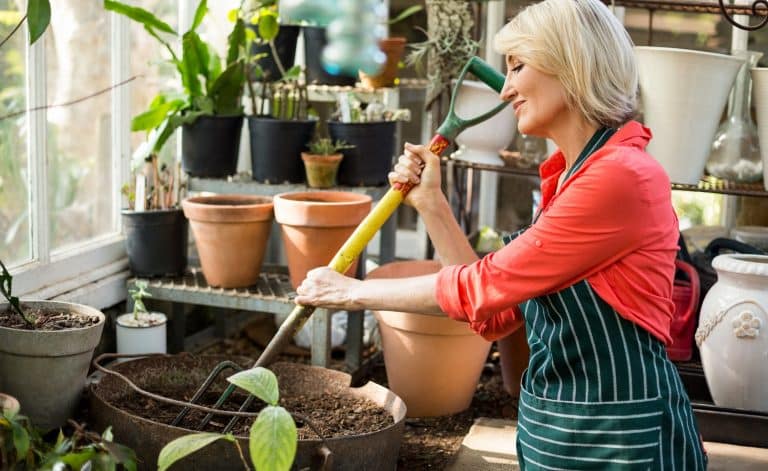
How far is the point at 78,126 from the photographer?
331 cm

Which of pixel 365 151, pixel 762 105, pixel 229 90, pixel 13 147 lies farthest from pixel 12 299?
pixel 762 105

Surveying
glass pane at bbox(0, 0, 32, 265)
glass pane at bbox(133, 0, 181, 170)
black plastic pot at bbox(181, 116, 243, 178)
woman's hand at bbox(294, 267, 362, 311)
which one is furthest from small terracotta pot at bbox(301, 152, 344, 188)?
woman's hand at bbox(294, 267, 362, 311)

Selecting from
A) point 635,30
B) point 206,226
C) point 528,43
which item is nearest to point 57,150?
point 206,226

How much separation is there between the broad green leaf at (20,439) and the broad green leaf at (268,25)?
1.84 metres

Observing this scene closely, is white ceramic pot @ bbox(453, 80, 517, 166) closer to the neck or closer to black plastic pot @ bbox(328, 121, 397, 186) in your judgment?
black plastic pot @ bbox(328, 121, 397, 186)

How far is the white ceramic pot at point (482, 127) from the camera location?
3.38 metres

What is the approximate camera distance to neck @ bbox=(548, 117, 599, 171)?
195 cm

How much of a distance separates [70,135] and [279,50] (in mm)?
806

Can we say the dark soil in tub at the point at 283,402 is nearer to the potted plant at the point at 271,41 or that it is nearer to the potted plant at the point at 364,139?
the potted plant at the point at 364,139

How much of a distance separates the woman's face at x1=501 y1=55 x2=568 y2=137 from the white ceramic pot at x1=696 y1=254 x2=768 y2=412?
A: 120cm

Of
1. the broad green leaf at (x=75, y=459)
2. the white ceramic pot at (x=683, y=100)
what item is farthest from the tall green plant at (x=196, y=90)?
the broad green leaf at (x=75, y=459)

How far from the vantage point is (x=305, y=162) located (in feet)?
11.2

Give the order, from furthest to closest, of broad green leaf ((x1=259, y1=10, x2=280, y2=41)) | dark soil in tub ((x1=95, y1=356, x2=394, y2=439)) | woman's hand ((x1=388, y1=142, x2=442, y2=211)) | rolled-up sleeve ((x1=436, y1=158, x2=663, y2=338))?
broad green leaf ((x1=259, y1=10, x2=280, y2=41)) → dark soil in tub ((x1=95, y1=356, x2=394, y2=439)) → woman's hand ((x1=388, y1=142, x2=442, y2=211)) → rolled-up sleeve ((x1=436, y1=158, x2=663, y2=338))

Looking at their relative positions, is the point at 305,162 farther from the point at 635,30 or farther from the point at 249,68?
the point at 635,30
